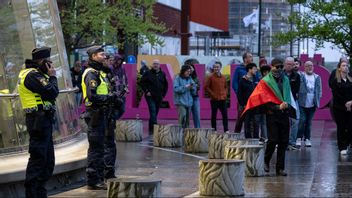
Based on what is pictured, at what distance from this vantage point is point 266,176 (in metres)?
12.7

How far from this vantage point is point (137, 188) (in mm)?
9289

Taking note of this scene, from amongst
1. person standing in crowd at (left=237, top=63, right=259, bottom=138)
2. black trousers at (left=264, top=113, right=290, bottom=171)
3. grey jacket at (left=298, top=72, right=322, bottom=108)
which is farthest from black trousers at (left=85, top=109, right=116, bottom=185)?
grey jacket at (left=298, top=72, right=322, bottom=108)

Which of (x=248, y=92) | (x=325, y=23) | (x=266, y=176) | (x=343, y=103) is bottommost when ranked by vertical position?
(x=266, y=176)

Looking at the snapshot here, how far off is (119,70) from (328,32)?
43.5 feet

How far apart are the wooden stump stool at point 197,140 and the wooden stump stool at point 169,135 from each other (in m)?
0.95

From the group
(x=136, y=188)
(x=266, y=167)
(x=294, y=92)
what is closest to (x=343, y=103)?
(x=294, y=92)

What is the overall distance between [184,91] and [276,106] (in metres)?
6.78

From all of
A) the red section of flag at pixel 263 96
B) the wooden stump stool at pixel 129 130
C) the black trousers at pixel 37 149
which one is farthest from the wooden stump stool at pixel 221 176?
the wooden stump stool at pixel 129 130

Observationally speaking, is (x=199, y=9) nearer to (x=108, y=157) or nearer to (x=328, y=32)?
(x=328, y=32)

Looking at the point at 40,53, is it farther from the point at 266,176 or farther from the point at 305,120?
the point at 305,120

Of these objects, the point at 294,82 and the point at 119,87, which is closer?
the point at 119,87

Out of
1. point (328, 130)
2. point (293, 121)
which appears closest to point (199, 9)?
point (328, 130)

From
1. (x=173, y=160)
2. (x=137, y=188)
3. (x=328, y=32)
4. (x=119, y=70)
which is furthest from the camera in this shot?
(x=328, y=32)

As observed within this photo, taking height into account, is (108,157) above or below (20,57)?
below
